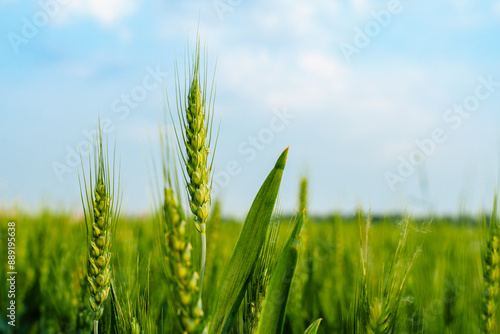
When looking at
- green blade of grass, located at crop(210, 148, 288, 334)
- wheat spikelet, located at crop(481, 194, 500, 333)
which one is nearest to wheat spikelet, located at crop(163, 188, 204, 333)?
green blade of grass, located at crop(210, 148, 288, 334)

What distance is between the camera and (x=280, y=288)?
86cm

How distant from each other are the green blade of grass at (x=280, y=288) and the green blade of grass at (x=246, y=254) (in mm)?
70

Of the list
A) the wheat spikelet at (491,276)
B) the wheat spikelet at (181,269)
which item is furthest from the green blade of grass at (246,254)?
the wheat spikelet at (491,276)

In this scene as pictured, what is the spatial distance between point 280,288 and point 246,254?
0.36ft

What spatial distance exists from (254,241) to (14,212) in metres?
4.19

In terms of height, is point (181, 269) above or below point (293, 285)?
above

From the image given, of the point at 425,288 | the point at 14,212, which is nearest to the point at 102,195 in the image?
the point at 425,288

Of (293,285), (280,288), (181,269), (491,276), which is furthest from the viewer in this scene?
(293,285)

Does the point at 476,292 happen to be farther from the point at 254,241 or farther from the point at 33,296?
the point at 33,296

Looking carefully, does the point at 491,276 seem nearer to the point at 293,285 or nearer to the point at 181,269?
the point at 293,285

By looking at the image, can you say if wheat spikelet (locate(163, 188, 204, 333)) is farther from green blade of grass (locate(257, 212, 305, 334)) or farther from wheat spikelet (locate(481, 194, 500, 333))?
wheat spikelet (locate(481, 194, 500, 333))

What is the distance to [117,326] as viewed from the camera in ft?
3.38

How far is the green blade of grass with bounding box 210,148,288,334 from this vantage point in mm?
894

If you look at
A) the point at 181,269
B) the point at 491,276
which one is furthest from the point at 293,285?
the point at 181,269
